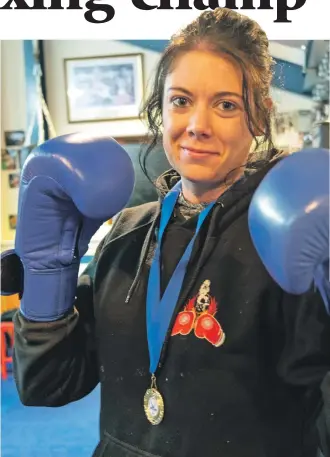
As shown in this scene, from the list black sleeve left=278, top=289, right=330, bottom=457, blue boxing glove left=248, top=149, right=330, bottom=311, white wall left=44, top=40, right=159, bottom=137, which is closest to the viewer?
blue boxing glove left=248, top=149, right=330, bottom=311

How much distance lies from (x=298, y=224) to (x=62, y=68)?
416cm

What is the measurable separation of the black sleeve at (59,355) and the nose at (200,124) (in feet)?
1.09

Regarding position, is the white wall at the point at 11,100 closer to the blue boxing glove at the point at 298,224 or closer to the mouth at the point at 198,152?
the mouth at the point at 198,152

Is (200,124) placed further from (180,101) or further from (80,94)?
(80,94)

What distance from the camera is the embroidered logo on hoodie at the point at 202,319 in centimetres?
84

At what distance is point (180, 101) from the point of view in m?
0.90

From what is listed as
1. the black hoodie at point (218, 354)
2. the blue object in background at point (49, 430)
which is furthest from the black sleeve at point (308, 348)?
the blue object in background at point (49, 430)

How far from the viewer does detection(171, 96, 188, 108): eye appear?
899 millimetres

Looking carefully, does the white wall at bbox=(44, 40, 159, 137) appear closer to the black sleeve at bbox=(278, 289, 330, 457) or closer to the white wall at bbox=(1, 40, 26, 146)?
the white wall at bbox=(1, 40, 26, 146)

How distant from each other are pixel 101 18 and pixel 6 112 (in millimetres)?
2988


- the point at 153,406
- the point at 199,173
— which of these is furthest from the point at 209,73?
the point at 153,406

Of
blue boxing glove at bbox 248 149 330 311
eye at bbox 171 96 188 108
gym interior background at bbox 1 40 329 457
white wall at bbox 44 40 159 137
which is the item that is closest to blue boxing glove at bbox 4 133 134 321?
eye at bbox 171 96 188 108

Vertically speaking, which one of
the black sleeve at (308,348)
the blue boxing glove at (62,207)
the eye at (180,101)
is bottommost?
the black sleeve at (308,348)

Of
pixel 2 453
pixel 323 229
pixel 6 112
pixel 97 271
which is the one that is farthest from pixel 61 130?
pixel 323 229
